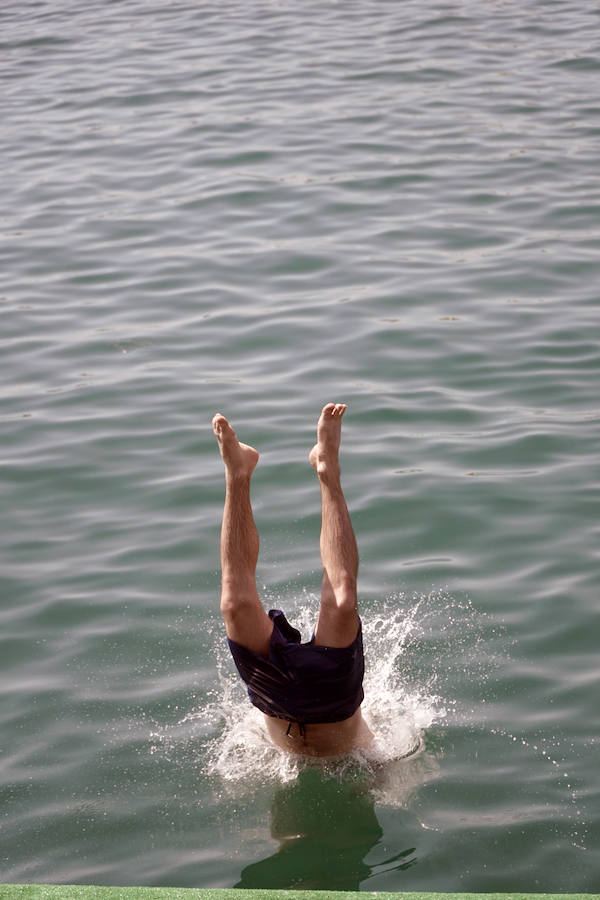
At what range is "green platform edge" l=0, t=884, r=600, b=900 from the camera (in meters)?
3.78

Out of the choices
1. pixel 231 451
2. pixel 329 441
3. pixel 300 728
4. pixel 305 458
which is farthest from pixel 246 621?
pixel 305 458

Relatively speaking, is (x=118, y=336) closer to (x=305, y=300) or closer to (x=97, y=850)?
(x=305, y=300)

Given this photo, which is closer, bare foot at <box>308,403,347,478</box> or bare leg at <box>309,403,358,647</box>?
bare leg at <box>309,403,358,647</box>

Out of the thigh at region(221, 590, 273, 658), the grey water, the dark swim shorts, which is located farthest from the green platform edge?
the thigh at region(221, 590, 273, 658)

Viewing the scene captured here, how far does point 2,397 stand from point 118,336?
1125mm

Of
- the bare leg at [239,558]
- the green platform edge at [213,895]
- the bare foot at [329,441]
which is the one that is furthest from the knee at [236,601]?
the green platform edge at [213,895]

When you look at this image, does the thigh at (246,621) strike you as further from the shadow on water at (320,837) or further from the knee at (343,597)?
the shadow on water at (320,837)

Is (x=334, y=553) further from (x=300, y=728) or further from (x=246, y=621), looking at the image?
(x=300, y=728)

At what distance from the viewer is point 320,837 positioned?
4.48 meters

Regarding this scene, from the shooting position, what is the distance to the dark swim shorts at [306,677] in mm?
4496

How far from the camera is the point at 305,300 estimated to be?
913cm

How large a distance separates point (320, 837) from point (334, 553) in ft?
3.54

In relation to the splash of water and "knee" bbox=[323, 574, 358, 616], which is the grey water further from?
"knee" bbox=[323, 574, 358, 616]

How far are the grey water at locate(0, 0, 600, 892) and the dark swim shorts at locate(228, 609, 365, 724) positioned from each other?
Result: 1.25 feet
